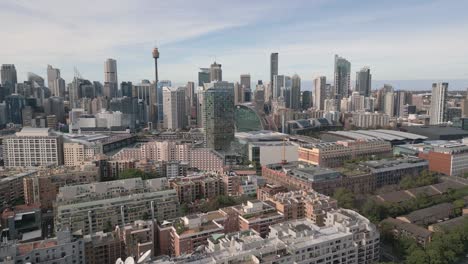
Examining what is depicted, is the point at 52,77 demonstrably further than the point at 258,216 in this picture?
Yes

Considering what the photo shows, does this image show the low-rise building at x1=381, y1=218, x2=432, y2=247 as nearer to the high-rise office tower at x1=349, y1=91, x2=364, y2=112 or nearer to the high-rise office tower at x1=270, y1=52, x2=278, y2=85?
the high-rise office tower at x1=349, y1=91, x2=364, y2=112

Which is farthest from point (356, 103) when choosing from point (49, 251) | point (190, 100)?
point (49, 251)

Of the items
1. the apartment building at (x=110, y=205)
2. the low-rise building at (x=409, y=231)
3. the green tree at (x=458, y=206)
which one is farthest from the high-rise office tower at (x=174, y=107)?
the low-rise building at (x=409, y=231)

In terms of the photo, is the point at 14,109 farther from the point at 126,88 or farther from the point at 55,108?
the point at 126,88

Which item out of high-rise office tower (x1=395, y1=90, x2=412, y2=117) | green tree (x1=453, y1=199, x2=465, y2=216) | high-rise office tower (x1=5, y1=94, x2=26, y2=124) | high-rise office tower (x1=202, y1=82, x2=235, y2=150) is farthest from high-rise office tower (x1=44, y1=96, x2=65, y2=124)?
high-rise office tower (x1=395, y1=90, x2=412, y2=117)

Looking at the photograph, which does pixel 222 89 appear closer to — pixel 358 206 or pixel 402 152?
pixel 402 152

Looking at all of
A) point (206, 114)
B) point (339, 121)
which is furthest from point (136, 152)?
point (339, 121)

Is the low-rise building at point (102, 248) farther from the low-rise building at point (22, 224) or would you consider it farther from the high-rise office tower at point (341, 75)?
the high-rise office tower at point (341, 75)
